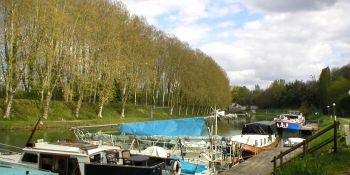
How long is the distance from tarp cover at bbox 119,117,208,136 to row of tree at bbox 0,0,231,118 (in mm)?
24358

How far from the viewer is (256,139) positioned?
2822 cm

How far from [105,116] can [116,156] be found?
1644 inches

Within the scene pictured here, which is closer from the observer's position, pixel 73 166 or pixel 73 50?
pixel 73 166

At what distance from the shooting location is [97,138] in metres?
23.2

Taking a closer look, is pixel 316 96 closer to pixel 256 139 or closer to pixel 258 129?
pixel 258 129

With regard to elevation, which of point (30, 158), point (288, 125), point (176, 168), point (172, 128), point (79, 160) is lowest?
point (288, 125)

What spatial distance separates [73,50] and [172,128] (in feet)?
104

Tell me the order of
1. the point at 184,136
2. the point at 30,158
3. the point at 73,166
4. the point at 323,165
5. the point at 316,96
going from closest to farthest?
the point at 323,165 < the point at 73,166 < the point at 30,158 < the point at 184,136 < the point at 316,96

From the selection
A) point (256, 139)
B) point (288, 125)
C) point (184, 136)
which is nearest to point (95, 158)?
point (184, 136)

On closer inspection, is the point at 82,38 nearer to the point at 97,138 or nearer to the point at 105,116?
the point at 105,116

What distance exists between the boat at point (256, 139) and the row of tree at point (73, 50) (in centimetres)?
2529

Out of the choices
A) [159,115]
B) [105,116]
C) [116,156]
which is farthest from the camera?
[159,115]

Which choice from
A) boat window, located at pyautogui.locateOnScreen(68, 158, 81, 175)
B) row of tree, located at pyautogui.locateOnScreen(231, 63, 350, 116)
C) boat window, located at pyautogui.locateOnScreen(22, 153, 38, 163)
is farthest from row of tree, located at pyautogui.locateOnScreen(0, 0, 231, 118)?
row of tree, located at pyautogui.locateOnScreen(231, 63, 350, 116)

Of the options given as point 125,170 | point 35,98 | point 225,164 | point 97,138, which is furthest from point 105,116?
point 125,170
